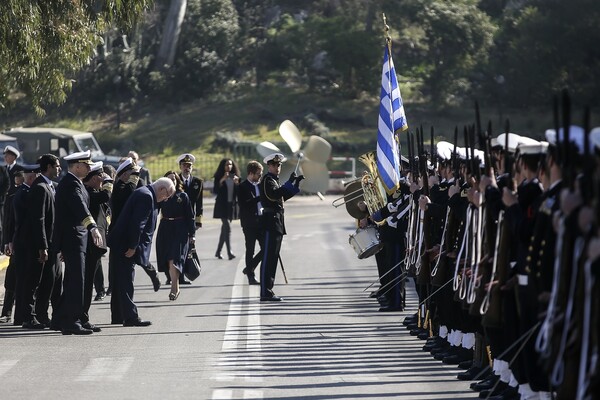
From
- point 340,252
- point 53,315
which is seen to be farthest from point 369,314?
point 340,252

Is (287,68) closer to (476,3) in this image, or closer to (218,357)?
(476,3)

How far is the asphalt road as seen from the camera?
10.9m

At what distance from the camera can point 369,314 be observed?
1656cm

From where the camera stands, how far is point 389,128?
58.4ft

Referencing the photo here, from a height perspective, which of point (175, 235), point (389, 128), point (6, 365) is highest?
point (389, 128)

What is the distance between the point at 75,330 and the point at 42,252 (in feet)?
3.87

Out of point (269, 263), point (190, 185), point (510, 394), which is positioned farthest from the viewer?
point (190, 185)

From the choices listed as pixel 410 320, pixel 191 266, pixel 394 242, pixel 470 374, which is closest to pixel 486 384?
pixel 470 374

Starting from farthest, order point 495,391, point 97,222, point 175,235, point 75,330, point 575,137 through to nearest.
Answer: point 175,235, point 97,222, point 75,330, point 495,391, point 575,137

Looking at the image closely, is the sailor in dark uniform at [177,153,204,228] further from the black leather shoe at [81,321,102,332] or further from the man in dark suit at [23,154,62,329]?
the black leather shoe at [81,321,102,332]

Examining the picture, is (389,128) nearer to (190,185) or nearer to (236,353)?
(190,185)

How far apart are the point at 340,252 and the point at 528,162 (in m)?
17.7

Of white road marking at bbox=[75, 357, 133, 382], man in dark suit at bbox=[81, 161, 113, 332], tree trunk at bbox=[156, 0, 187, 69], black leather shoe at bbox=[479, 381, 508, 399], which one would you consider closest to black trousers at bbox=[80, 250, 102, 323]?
man in dark suit at bbox=[81, 161, 113, 332]

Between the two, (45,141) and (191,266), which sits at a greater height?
(45,141)
